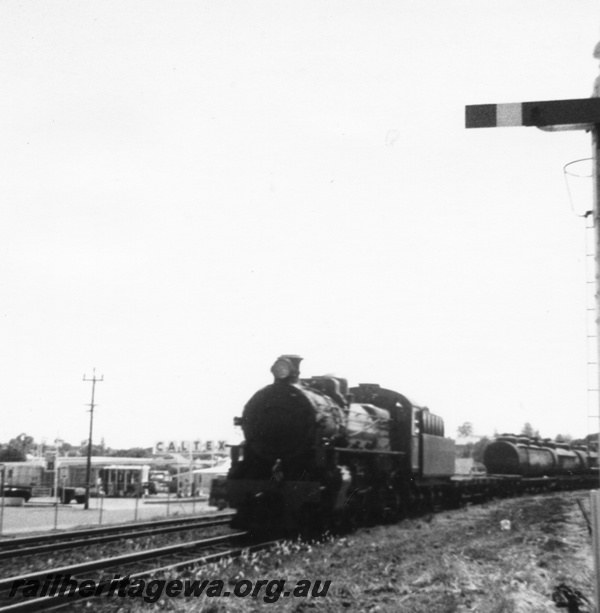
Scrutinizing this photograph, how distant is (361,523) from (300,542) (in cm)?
436

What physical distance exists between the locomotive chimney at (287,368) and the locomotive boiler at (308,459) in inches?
0.8

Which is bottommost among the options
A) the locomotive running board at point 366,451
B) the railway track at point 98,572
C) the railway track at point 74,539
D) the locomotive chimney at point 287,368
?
the railway track at point 74,539

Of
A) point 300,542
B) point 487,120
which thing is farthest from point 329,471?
point 487,120

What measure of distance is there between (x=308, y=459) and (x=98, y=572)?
5505 millimetres

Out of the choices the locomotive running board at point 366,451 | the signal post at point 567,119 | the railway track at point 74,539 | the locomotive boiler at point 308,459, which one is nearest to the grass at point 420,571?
the locomotive boiler at point 308,459

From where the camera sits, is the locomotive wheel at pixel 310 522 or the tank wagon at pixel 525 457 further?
the tank wagon at pixel 525 457

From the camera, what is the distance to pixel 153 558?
12.1m

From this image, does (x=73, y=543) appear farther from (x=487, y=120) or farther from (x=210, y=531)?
(x=487, y=120)

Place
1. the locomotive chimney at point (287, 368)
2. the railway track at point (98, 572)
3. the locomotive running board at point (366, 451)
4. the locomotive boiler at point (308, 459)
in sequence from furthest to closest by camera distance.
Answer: the locomotive chimney at point (287, 368) → the locomotive running board at point (366, 451) → the locomotive boiler at point (308, 459) → the railway track at point (98, 572)

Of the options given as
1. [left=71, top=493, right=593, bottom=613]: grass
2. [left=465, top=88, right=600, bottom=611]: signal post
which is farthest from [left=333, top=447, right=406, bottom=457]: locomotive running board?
[left=465, top=88, right=600, bottom=611]: signal post

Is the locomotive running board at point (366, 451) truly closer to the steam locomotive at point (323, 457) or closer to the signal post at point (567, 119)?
the steam locomotive at point (323, 457)

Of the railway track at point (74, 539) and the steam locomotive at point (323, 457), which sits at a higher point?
the steam locomotive at point (323, 457)

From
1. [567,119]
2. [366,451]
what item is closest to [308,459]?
[366,451]

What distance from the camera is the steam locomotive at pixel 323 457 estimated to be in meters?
14.8
